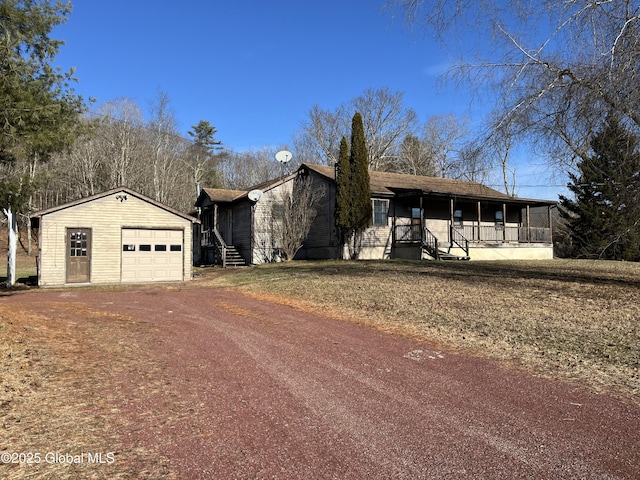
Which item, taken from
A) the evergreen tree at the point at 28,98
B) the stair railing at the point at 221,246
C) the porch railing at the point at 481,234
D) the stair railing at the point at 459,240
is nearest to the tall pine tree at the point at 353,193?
the porch railing at the point at 481,234

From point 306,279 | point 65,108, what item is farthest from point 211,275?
point 65,108

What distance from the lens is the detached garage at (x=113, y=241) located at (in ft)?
54.3

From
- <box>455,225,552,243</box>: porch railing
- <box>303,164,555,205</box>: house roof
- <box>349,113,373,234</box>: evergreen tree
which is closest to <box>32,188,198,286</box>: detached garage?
<box>349,113,373,234</box>: evergreen tree

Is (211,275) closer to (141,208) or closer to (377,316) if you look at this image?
(141,208)

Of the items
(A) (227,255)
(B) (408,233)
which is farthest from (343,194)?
(A) (227,255)

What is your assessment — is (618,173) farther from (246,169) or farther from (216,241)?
(246,169)

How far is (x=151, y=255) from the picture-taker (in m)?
18.3

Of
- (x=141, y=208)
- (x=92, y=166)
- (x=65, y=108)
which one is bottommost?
(x=141, y=208)

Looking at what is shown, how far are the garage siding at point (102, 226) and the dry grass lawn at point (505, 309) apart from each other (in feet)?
13.8

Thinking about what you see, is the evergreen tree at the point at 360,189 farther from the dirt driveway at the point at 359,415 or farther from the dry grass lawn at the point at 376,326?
the dirt driveway at the point at 359,415

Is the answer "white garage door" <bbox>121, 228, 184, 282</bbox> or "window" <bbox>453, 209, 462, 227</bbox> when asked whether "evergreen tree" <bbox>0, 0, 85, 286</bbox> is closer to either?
"white garage door" <bbox>121, 228, 184, 282</bbox>

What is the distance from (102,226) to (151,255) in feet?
7.22

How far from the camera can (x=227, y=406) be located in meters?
4.25

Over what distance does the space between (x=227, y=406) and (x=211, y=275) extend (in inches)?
656
